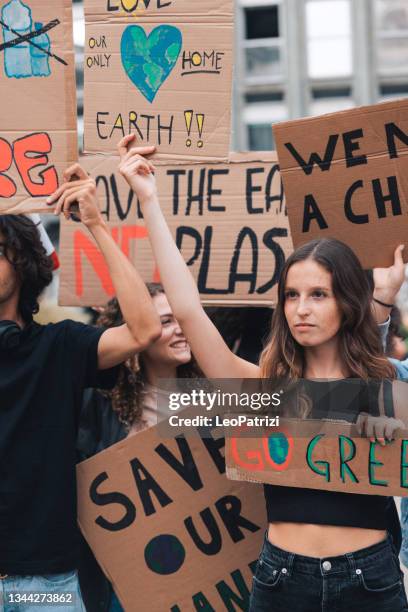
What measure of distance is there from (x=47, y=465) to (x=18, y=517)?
16 cm

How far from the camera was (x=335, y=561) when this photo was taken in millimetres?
2783

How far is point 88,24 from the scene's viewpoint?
3359mm

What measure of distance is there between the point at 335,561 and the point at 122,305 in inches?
35.4

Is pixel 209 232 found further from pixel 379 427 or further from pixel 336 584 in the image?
pixel 336 584

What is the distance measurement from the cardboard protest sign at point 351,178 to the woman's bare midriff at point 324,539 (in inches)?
32.5

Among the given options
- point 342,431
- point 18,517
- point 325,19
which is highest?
point 325,19

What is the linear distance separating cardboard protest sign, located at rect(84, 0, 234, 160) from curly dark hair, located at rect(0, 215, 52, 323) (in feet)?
1.07

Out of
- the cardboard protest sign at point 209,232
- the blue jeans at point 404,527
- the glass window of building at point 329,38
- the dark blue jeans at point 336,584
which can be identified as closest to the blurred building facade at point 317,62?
the glass window of building at point 329,38

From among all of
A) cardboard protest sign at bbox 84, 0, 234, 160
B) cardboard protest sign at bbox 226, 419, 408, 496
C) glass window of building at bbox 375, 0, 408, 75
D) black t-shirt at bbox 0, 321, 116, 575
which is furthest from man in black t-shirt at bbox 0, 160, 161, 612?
glass window of building at bbox 375, 0, 408, 75

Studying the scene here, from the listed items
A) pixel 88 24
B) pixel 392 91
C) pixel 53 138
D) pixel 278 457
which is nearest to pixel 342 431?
pixel 278 457

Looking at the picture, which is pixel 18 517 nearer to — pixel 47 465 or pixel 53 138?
pixel 47 465

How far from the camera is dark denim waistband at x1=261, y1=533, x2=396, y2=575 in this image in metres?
2.78

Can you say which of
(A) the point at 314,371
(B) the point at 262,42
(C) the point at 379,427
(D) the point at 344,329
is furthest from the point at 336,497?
(B) the point at 262,42

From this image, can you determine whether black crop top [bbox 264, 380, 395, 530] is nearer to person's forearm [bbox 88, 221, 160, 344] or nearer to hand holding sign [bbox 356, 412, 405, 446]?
hand holding sign [bbox 356, 412, 405, 446]
